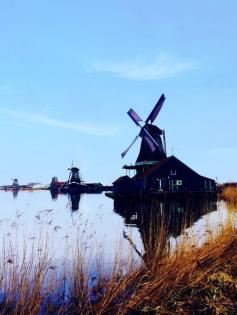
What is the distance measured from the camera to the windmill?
50.4 meters

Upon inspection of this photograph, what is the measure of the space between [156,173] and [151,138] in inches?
231

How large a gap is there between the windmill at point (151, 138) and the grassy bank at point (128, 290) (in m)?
43.1

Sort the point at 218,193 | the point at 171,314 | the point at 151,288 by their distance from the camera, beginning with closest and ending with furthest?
the point at 171,314 → the point at 151,288 → the point at 218,193

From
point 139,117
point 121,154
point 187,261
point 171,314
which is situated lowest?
point 171,314

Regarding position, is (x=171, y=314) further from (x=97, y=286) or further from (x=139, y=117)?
(x=139, y=117)

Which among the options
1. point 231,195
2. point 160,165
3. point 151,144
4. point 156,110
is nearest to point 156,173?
point 160,165

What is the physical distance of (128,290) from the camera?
6238 millimetres

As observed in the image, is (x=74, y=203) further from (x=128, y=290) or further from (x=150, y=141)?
(x=128, y=290)

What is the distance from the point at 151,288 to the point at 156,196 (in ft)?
128

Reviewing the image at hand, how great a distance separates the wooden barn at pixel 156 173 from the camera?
46.2 m

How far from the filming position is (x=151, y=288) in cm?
592

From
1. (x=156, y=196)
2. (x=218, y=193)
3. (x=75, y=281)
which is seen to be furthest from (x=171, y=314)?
(x=218, y=193)

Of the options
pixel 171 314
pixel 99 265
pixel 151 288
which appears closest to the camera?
pixel 171 314

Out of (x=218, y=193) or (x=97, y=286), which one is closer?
(x=97, y=286)
